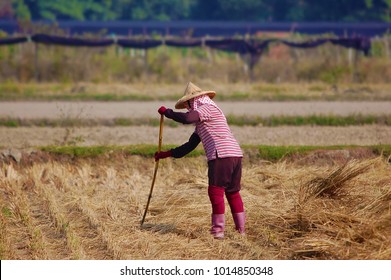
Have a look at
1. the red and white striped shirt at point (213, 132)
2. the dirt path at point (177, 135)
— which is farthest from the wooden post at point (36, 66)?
the red and white striped shirt at point (213, 132)

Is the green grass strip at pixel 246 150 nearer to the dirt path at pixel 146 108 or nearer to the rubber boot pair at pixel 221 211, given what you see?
the rubber boot pair at pixel 221 211

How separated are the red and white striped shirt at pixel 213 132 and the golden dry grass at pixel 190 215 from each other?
658 mm

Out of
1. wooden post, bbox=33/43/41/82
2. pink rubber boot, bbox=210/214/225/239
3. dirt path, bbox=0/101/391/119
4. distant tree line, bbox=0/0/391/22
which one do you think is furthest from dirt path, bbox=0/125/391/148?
distant tree line, bbox=0/0/391/22

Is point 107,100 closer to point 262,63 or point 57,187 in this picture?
point 262,63

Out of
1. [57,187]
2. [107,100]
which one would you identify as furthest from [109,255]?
[107,100]

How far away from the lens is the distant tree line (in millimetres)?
50938

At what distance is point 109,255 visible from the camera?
7.21m

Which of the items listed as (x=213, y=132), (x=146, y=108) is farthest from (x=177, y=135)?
(x=213, y=132)

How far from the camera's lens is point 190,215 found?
27.7 feet

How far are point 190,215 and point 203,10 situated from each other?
4668 centimetres

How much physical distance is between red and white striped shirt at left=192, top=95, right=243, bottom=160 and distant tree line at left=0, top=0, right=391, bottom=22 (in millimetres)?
42409

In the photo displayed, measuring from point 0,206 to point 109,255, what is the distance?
204 centimetres

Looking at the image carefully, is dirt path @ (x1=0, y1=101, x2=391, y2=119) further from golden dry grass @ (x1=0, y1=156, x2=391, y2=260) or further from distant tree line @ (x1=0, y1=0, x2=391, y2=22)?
distant tree line @ (x1=0, y1=0, x2=391, y2=22)

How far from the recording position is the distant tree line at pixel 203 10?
5094 cm
